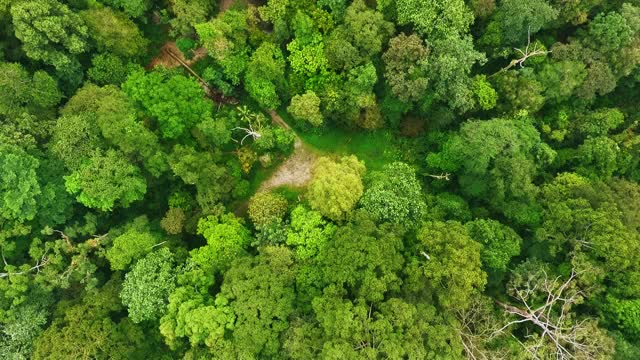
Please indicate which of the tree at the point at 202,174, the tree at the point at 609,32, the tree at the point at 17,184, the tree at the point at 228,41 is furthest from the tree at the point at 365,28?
the tree at the point at 17,184

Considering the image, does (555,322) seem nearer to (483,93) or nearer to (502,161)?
(502,161)

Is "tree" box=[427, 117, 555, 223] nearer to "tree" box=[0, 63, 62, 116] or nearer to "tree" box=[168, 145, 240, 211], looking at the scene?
"tree" box=[168, 145, 240, 211]

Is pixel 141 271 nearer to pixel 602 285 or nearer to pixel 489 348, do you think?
pixel 489 348

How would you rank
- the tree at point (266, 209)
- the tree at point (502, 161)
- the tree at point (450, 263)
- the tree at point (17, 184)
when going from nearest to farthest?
the tree at point (450, 263) → the tree at point (17, 184) → the tree at point (502, 161) → the tree at point (266, 209)

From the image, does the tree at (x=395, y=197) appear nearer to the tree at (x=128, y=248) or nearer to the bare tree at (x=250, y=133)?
the bare tree at (x=250, y=133)

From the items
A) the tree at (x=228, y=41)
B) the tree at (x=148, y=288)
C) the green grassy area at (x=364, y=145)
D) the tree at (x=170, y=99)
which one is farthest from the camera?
the green grassy area at (x=364, y=145)

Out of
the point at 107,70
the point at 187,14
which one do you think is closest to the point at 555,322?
the point at 187,14
